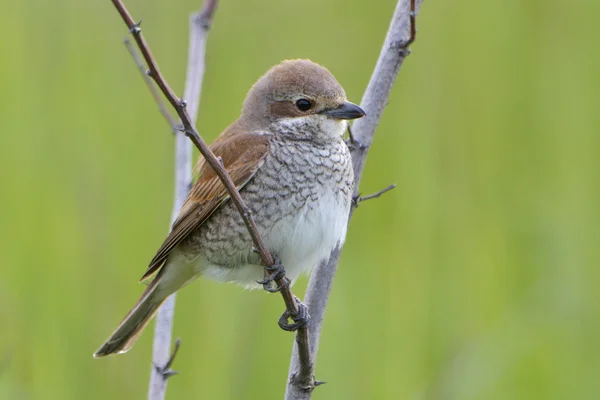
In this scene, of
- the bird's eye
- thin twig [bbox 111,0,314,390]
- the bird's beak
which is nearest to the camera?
thin twig [bbox 111,0,314,390]

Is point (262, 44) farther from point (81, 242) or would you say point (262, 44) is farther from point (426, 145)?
point (81, 242)

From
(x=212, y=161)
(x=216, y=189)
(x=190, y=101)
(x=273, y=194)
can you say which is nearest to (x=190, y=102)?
(x=190, y=101)

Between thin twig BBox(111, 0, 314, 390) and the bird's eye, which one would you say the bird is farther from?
thin twig BBox(111, 0, 314, 390)

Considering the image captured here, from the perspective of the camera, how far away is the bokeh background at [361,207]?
11.0ft

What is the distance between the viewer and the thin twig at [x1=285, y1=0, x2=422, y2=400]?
2604mm

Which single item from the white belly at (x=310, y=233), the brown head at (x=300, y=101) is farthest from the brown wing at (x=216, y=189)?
the white belly at (x=310, y=233)

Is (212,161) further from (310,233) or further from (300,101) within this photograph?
(300,101)

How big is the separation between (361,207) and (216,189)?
1.08 m

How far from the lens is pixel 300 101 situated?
3.03 meters

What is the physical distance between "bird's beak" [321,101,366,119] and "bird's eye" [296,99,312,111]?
58 mm

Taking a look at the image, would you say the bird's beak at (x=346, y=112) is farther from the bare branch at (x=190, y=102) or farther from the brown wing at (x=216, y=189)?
the bare branch at (x=190, y=102)

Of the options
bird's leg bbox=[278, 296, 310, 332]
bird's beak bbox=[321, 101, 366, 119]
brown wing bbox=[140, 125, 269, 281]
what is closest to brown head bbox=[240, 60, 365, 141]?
bird's beak bbox=[321, 101, 366, 119]

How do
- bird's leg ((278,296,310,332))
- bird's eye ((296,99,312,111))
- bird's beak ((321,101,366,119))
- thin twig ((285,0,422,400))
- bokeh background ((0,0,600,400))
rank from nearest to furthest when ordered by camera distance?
bird's leg ((278,296,310,332))
thin twig ((285,0,422,400))
bird's beak ((321,101,366,119))
bird's eye ((296,99,312,111))
bokeh background ((0,0,600,400))

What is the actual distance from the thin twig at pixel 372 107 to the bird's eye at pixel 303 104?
24cm
